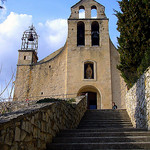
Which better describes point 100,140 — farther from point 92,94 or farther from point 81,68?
point 92,94

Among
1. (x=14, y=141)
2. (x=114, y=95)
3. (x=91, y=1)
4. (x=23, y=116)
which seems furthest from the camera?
(x=91, y=1)

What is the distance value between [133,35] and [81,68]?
9.59 metres

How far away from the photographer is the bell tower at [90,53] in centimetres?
1738

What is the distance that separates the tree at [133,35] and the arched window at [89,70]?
8.43m

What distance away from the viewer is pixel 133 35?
851 centimetres

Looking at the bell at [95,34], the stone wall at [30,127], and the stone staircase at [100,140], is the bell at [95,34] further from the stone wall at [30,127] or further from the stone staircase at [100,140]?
the stone staircase at [100,140]

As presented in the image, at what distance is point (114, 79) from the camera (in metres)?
17.6

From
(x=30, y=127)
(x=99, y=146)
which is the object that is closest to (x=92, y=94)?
(x=99, y=146)

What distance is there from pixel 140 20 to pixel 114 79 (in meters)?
9.54

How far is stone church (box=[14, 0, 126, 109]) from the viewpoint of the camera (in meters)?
17.3

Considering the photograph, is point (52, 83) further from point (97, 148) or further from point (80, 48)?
point (97, 148)

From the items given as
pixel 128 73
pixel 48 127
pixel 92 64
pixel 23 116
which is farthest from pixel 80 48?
pixel 23 116

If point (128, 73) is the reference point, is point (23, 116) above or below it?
below

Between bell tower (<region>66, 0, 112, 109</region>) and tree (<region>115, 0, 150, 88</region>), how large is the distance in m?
7.94
